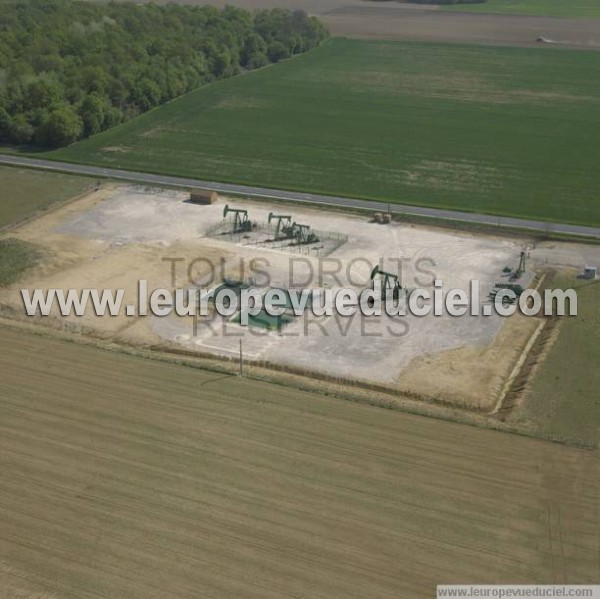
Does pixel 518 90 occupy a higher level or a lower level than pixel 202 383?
higher

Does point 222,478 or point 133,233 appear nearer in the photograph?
point 222,478

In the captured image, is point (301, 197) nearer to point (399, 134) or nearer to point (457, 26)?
point (399, 134)

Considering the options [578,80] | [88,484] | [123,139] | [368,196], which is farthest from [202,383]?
[578,80]

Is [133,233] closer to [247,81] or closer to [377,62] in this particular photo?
[247,81]

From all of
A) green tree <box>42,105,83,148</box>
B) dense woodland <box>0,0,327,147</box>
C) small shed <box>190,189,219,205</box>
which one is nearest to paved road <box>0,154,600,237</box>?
small shed <box>190,189,219,205</box>

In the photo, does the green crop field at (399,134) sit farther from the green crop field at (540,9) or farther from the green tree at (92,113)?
the green crop field at (540,9)

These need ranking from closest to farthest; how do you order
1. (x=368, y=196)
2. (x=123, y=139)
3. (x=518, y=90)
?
(x=368, y=196) < (x=123, y=139) < (x=518, y=90)
